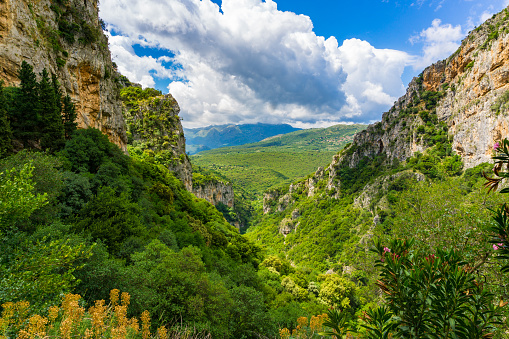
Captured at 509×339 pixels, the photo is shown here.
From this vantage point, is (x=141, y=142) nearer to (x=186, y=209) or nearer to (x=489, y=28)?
(x=186, y=209)

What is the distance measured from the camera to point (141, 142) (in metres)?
Answer: 46.6

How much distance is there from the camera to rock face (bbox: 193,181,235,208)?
7756cm

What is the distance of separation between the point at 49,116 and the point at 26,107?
1313mm

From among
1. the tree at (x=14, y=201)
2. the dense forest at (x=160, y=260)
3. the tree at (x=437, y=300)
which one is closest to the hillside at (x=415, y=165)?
the dense forest at (x=160, y=260)

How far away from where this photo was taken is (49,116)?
16.6 meters

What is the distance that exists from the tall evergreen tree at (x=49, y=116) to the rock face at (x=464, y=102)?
64293 millimetres

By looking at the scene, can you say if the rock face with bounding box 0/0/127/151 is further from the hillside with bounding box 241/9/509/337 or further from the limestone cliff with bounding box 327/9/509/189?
→ the limestone cliff with bounding box 327/9/509/189

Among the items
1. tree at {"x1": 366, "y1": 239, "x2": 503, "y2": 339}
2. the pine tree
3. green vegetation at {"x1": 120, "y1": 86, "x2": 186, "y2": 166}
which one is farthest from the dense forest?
green vegetation at {"x1": 120, "y1": 86, "x2": 186, "y2": 166}

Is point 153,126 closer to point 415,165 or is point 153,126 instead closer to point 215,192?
point 215,192

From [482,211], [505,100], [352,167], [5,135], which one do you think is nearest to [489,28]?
[505,100]

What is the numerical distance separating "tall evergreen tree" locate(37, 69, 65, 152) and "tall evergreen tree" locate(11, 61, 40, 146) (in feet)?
1.19

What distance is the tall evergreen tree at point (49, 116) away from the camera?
53.4ft

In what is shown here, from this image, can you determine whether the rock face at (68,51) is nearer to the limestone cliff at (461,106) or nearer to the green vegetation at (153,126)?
the green vegetation at (153,126)

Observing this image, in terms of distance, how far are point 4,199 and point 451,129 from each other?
7671cm
